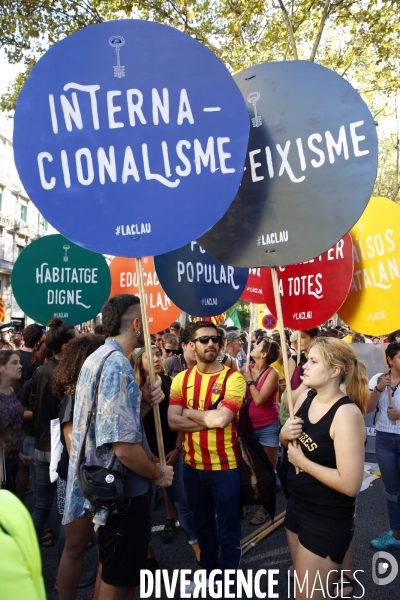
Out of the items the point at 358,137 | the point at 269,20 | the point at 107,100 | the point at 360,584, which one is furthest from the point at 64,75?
the point at 269,20

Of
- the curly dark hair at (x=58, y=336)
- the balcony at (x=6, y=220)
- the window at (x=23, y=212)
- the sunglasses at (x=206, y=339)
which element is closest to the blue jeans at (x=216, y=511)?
the sunglasses at (x=206, y=339)

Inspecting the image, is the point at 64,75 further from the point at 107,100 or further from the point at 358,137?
the point at 358,137

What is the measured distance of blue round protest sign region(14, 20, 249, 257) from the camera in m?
2.16

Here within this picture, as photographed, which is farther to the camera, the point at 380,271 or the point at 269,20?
the point at 269,20

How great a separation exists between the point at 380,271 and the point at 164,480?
2637 mm

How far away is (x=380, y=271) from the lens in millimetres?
3990

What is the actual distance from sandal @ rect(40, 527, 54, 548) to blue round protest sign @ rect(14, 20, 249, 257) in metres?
2.97

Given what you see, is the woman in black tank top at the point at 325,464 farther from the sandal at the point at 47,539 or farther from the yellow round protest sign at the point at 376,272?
the sandal at the point at 47,539

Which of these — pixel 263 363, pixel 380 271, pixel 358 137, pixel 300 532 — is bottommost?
pixel 300 532

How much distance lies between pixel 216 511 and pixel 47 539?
5.88 feet

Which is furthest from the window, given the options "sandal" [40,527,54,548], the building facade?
"sandal" [40,527,54,548]

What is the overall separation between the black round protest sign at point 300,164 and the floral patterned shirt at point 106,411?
905 millimetres

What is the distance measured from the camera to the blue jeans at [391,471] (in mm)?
3912

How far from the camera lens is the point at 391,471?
13.0 feet
